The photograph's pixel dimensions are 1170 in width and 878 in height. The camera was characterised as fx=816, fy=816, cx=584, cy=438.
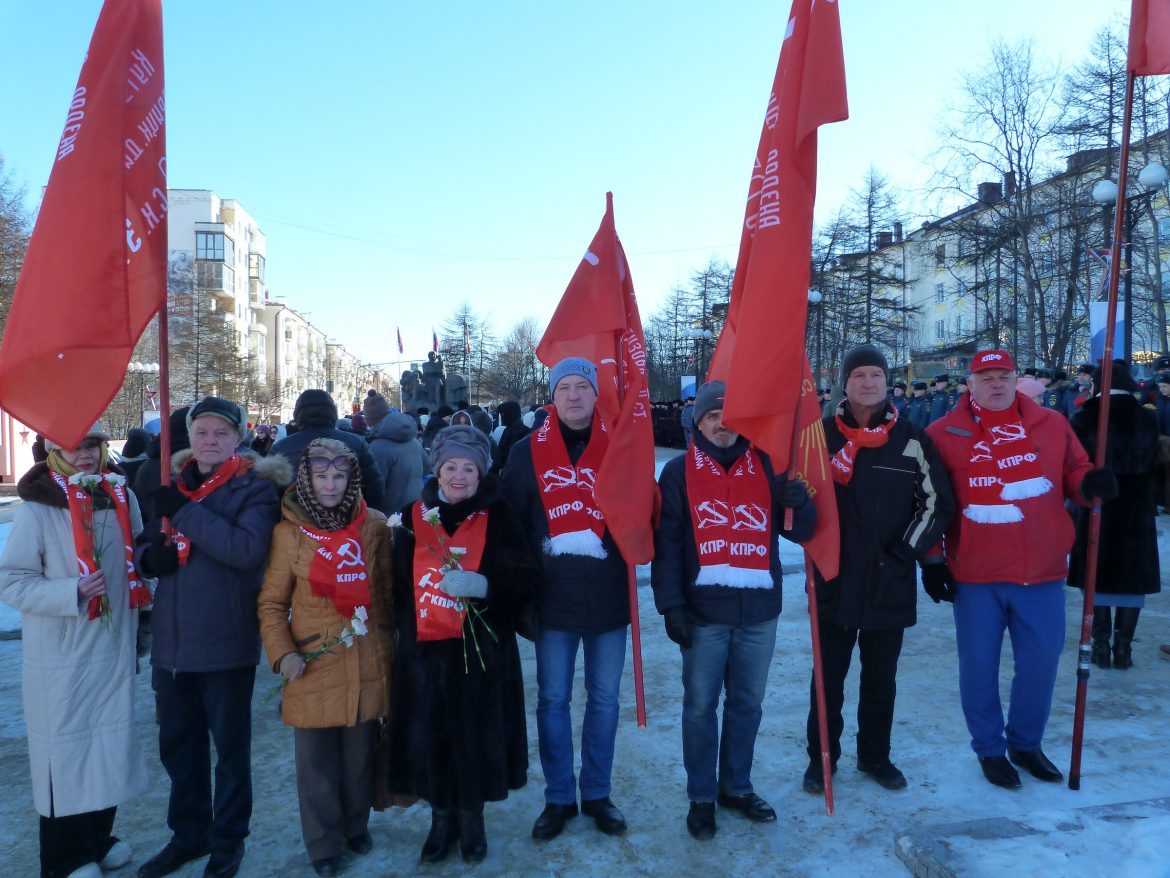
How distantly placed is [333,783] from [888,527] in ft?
8.72

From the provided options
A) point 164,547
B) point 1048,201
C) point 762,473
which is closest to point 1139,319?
point 1048,201

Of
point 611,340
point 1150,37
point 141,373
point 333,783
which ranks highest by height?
point 1150,37

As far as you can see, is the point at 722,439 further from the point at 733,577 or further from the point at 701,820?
the point at 701,820

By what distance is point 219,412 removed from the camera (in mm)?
3344

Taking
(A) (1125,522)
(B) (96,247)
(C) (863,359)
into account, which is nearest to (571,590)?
(C) (863,359)

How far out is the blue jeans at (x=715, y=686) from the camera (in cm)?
349

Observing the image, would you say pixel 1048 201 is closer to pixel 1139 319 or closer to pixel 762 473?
pixel 1139 319

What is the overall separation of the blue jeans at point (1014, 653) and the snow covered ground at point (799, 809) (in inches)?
9.7

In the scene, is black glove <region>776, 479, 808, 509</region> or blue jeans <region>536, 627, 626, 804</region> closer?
black glove <region>776, 479, 808, 509</region>

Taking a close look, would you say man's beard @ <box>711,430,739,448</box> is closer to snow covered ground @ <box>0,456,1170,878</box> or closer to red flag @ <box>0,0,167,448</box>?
snow covered ground @ <box>0,456,1170,878</box>

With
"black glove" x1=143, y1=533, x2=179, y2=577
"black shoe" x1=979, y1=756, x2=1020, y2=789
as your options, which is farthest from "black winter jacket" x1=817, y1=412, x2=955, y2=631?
"black glove" x1=143, y1=533, x2=179, y2=577

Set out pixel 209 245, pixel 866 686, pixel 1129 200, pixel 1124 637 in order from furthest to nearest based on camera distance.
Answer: pixel 209 245, pixel 1129 200, pixel 1124 637, pixel 866 686

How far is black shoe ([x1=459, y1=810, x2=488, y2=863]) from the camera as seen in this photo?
3.29 meters

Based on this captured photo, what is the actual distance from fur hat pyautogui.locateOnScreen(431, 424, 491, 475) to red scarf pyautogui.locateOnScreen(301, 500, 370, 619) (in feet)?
1.49
